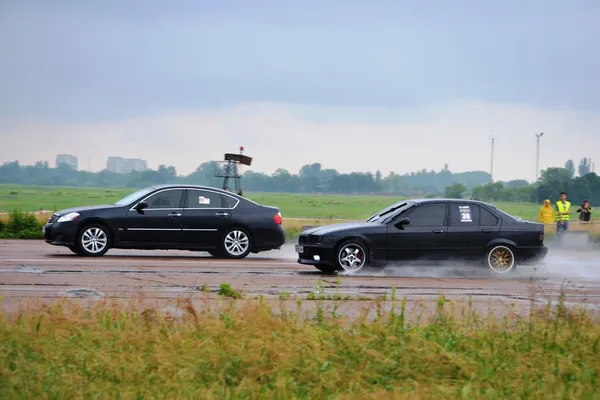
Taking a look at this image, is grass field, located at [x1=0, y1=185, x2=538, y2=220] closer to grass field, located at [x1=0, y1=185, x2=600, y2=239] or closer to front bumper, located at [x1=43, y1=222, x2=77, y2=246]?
grass field, located at [x1=0, y1=185, x2=600, y2=239]

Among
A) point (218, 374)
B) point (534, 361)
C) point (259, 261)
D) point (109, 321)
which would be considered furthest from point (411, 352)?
point (259, 261)

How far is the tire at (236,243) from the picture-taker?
22406mm

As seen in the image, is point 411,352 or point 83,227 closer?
point 411,352

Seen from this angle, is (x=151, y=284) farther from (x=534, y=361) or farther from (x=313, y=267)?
(x=534, y=361)

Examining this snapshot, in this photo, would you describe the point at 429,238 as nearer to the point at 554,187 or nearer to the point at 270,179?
the point at 554,187

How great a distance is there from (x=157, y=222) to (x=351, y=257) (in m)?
5.00

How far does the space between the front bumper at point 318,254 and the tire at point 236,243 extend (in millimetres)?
3428

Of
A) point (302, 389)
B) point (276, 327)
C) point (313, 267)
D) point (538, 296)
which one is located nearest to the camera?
point (302, 389)

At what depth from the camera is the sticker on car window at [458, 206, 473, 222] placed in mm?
19531

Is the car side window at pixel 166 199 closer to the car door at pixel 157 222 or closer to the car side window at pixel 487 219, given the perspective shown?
the car door at pixel 157 222

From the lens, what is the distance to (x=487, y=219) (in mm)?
19641

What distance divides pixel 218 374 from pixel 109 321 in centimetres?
219

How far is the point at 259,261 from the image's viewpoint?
22.3 meters

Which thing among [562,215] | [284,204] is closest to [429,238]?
[562,215]
